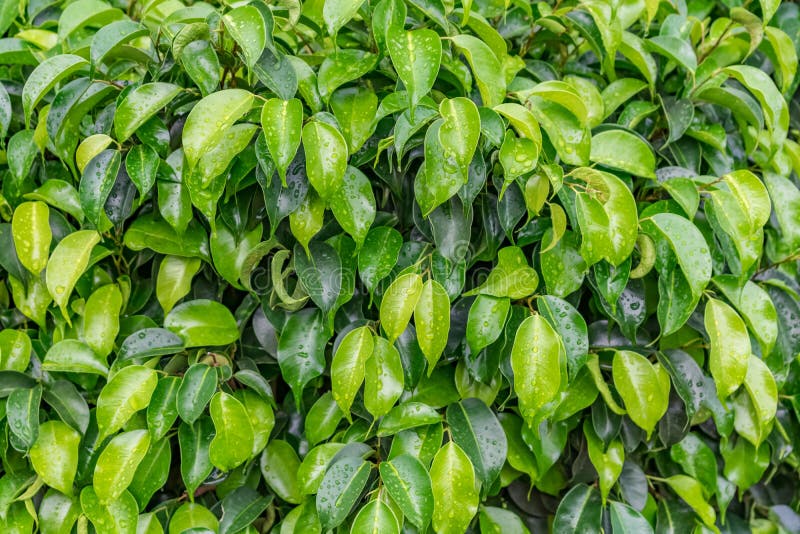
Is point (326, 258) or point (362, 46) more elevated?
point (362, 46)

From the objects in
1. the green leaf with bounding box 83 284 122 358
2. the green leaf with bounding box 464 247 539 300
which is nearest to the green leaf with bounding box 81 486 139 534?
the green leaf with bounding box 83 284 122 358

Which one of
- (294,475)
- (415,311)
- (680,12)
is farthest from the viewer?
(680,12)

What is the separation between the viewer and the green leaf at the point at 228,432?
925mm

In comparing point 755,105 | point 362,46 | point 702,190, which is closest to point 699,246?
point 702,190

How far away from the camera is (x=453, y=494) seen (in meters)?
0.91

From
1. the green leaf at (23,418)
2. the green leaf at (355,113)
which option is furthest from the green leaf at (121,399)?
the green leaf at (355,113)

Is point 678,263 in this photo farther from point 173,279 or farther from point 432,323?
point 173,279

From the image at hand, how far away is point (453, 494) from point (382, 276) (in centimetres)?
30

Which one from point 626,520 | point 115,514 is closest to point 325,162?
point 115,514

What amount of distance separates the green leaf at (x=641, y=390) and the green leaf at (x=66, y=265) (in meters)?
0.77

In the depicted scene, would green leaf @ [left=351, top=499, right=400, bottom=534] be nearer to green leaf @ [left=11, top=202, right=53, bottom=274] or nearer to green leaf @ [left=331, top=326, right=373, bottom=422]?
green leaf @ [left=331, top=326, right=373, bottom=422]

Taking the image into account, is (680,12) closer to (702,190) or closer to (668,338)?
(702,190)

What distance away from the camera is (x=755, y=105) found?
108cm

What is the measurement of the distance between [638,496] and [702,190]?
48 cm
